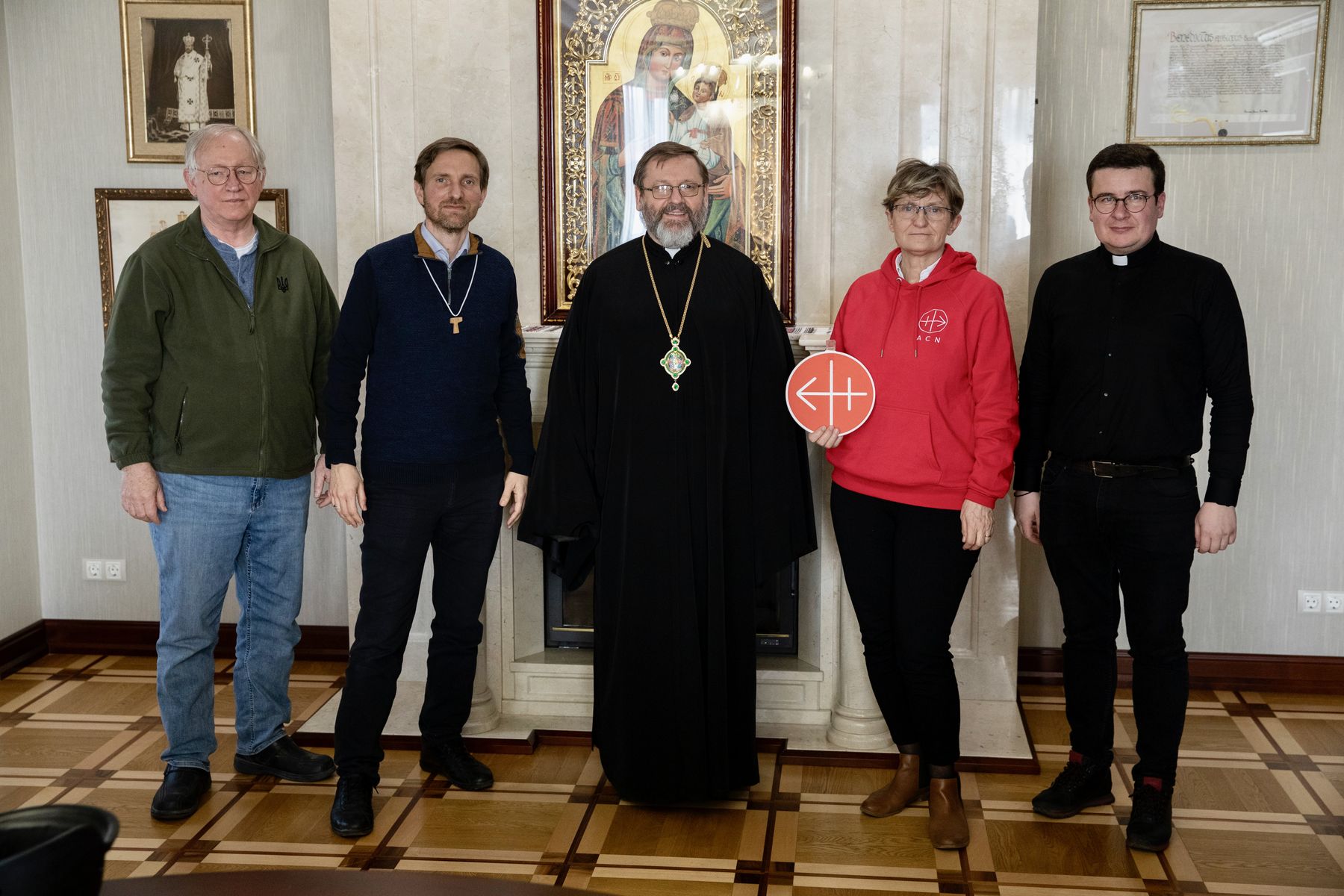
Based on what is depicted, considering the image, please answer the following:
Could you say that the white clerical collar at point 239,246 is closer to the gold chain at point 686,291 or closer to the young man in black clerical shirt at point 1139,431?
the gold chain at point 686,291

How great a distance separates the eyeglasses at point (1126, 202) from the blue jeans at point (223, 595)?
84.1 inches

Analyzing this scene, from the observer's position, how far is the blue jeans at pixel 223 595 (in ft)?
9.74

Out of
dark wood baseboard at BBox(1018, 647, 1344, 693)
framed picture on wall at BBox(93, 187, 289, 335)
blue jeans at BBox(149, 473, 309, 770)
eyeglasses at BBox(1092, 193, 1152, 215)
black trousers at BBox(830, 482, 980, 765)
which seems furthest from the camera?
framed picture on wall at BBox(93, 187, 289, 335)

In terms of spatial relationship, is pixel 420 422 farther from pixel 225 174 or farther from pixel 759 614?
pixel 759 614

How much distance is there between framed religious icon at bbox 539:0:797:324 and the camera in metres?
3.41

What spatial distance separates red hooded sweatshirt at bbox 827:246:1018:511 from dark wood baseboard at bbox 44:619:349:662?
238 centimetres

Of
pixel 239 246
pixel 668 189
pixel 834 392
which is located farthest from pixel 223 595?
pixel 834 392

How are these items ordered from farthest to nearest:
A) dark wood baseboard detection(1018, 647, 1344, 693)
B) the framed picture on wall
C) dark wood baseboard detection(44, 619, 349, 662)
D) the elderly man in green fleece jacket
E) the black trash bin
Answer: dark wood baseboard detection(44, 619, 349, 662) < the framed picture on wall < dark wood baseboard detection(1018, 647, 1344, 693) < the elderly man in green fleece jacket < the black trash bin

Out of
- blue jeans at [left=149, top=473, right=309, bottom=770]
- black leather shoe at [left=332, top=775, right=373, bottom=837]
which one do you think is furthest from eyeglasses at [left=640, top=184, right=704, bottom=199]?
black leather shoe at [left=332, top=775, right=373, bottom=837]

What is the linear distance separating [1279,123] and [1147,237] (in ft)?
4.85

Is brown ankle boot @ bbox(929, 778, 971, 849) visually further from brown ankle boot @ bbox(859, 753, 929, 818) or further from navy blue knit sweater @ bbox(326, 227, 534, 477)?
navy blue knit sweater @ bbox(326, 227, 534, 477)

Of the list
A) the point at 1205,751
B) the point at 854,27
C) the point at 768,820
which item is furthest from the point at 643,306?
the point at 1205,751

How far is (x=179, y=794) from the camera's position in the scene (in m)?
2.99

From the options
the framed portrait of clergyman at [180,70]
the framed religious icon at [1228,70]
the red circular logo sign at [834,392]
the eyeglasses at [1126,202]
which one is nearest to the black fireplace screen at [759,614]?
the red circular logo sign at [834,392]
